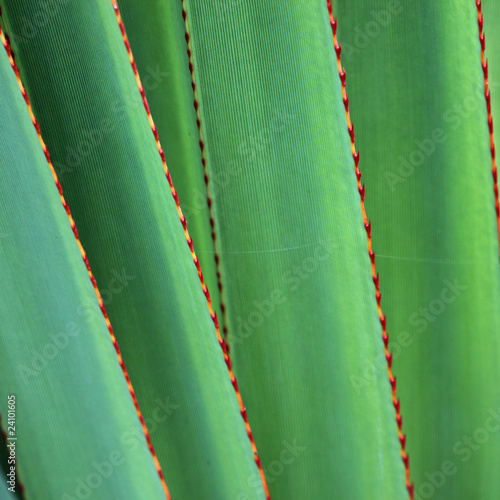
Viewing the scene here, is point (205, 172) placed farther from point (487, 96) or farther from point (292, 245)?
point (487, 96)

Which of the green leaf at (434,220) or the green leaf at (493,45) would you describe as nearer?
the green leaf at (434,220)

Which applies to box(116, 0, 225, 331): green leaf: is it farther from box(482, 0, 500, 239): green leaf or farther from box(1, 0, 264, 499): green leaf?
box(482, 0, 500, 239): green leaf

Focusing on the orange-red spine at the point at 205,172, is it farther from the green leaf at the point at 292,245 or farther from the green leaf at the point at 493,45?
the green leaf at the point at 493,45

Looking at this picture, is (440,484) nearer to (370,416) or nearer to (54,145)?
(370,416)

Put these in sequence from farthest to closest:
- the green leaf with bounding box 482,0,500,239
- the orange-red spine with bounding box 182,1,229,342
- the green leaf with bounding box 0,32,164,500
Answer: the green leaf with bounding box 482,0,500,239 < the orange-red spine with bounding box 182,1,229,342 < the green leaf with bounding box 0,32,164,500

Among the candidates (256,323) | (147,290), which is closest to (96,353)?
(147,290)

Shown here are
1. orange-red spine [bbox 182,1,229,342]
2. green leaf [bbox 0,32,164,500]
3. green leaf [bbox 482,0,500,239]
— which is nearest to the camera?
green leaf [bbox 0,32,164,500]

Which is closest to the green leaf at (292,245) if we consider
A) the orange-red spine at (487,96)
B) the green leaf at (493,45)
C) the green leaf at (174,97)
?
the green leaf at (174,97)

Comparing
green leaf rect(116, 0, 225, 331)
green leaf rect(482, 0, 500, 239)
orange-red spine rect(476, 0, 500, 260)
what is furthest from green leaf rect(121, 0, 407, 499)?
green leaf rect(482, 0, 500, 239)
